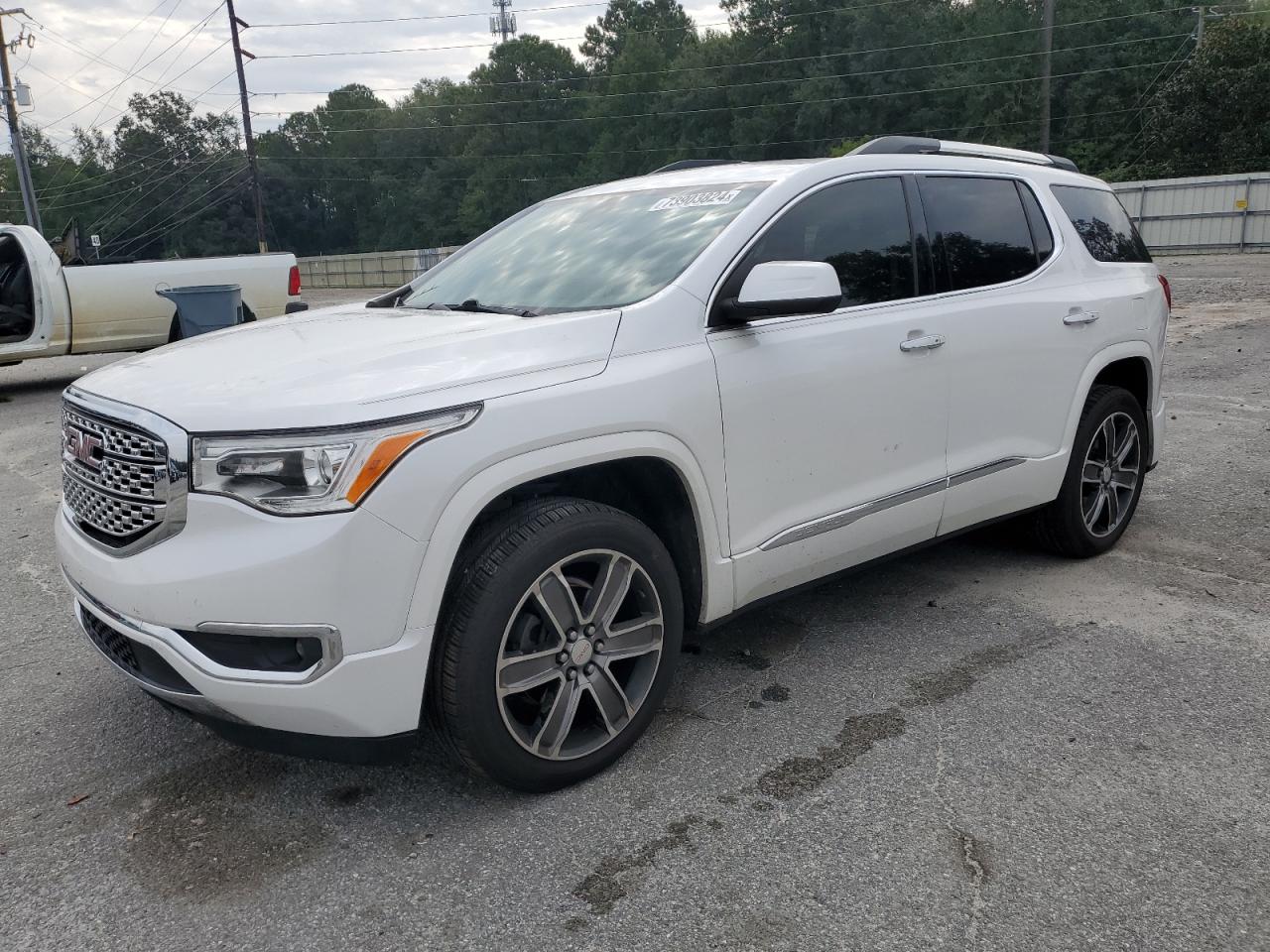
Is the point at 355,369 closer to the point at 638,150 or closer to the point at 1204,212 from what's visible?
the point at 1204,212

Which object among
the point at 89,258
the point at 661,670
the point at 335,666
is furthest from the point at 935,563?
the point at 89,258

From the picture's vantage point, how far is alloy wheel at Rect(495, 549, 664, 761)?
288cm

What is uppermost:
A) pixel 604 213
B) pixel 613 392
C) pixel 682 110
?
pixel 682 110

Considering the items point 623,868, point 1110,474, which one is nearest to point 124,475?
point 623,868

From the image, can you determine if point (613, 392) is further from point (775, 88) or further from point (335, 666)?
point (775, 88)

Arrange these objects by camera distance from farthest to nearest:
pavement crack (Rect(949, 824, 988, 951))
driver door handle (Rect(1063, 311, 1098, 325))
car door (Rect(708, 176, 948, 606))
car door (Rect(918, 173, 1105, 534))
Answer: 1. driver door handle (Rect(1063, 311, 1098, 325))
2. car door (Rect(918, 173, 1105, 534))
3. car door (Rect(708, 176, 948, 606))
4. pavement crack (Rect(949, 824, 988, 951))

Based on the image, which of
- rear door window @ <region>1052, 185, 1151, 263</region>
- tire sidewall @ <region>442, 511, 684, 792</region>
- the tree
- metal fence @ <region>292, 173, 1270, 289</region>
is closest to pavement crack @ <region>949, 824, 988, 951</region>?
tire sidewall @ <region>442, 511, 684, 792</region>

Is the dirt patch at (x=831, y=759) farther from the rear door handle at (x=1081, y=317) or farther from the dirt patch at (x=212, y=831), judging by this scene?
the rear door handle at (x=1081, y=317)

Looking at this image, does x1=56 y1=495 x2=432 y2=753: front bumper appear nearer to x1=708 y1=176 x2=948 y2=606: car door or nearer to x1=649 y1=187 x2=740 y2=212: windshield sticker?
x1=708 y1=176 x2=948 y2=606: car door

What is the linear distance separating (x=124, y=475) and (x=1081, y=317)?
3829 millimetres

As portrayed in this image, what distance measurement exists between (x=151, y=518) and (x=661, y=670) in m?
1.52

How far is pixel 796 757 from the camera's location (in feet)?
10.4

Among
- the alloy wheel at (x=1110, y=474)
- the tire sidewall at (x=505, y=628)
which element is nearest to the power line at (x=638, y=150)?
the alloy wheel at (x=1110, y=474)

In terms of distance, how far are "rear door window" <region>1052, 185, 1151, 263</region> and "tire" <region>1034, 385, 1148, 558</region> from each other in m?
0.66
